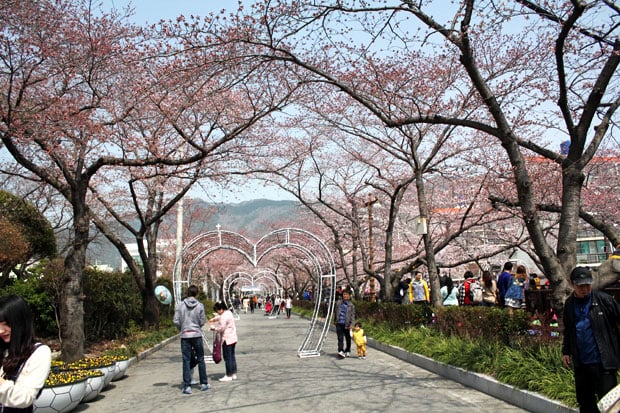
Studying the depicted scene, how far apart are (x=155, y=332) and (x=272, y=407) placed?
12.6m

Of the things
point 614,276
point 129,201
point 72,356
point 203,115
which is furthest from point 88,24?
point 129,201

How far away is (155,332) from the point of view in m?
19.1

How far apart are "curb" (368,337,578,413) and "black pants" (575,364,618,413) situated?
944 millimetres

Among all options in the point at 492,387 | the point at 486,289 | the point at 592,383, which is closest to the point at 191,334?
the point at 492,387

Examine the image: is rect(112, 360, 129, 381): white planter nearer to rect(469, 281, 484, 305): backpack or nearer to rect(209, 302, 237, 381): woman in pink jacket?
rect(209, 302, 237, 381): woman in pink jacket

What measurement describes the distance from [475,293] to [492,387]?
333 inches

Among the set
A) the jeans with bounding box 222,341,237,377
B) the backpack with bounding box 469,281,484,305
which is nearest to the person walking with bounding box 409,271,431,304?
the backpack with bounding box 469,281,484,305

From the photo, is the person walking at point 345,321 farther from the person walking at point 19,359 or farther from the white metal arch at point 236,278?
the person walking at point 19,359

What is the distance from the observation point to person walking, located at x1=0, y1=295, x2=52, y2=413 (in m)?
3.39

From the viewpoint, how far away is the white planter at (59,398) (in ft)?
22.4

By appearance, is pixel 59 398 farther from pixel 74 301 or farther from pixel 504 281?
pixel 504 281

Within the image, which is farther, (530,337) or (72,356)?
(72,356)

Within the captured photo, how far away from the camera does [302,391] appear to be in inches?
342

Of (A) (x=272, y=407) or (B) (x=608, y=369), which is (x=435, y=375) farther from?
(B) (x=608, y=369)
